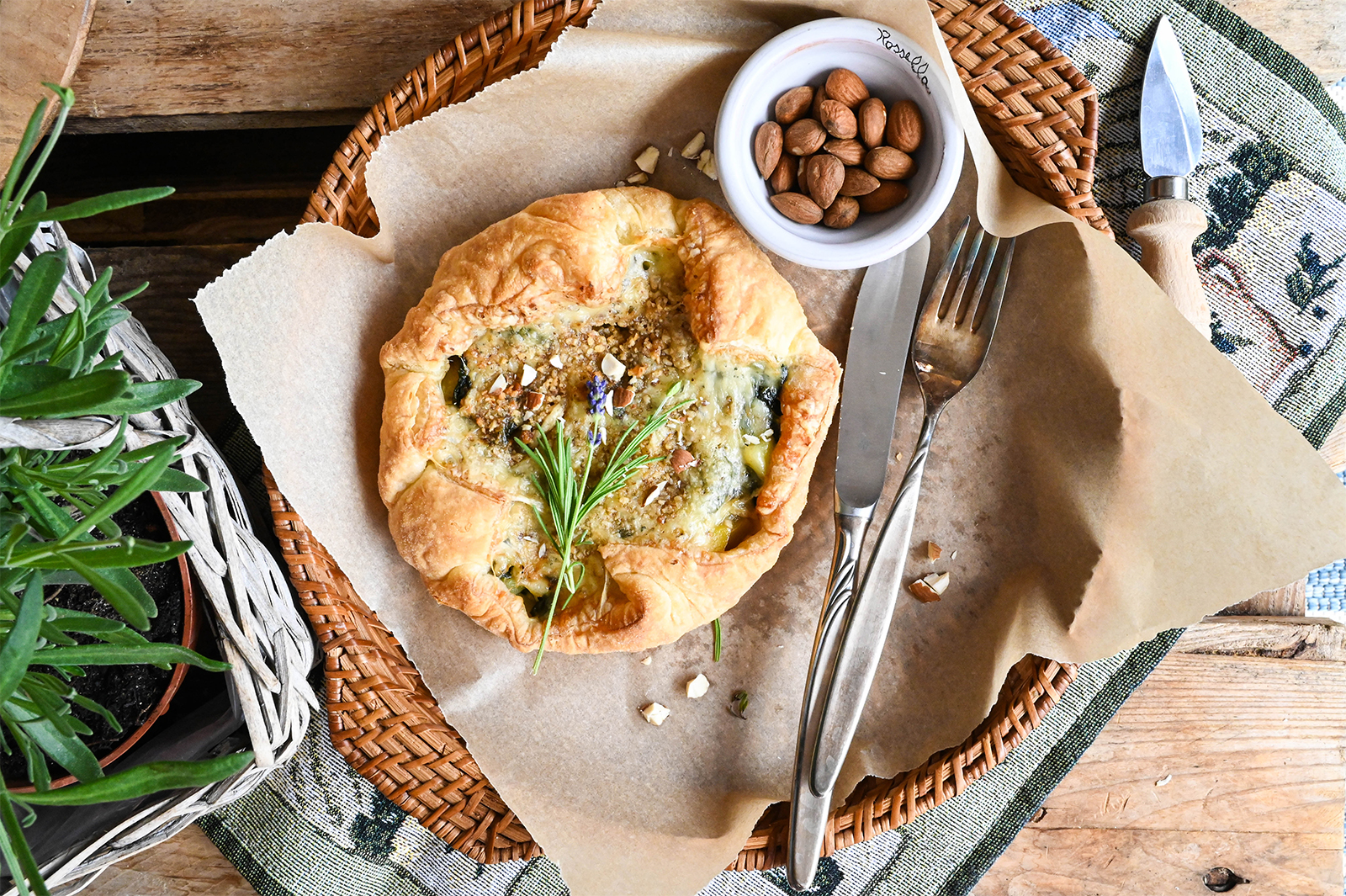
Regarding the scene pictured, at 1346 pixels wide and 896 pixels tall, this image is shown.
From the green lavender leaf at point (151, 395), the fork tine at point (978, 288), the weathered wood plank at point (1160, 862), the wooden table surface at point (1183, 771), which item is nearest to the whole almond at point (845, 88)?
the fork tine at point (978, 288)

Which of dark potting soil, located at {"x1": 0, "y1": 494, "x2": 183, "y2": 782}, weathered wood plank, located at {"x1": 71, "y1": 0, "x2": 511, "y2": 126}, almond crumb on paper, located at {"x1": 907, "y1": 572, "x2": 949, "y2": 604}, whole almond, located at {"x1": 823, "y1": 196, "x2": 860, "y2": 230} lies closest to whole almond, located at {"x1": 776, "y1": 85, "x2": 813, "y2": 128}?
whole almond, located at {"x1": 823, "y1": 196, "x2": 860, "y2": 230}

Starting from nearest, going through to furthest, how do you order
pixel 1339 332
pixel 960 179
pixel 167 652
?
1. pixel 167 652
2. pixel 960 179
3. pixel 1339 332

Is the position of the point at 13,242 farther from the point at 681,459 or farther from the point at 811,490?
the point at 811,490

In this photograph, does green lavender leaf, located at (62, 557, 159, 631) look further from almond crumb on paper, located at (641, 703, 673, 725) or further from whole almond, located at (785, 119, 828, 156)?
whole almond, located at (785, 119, 828, 156)

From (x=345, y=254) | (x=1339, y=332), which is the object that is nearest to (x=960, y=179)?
(x=1339, y=332)

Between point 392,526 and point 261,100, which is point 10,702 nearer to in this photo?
point 392,526

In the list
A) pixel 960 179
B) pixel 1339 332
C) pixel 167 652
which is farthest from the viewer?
pixel 1339 332
